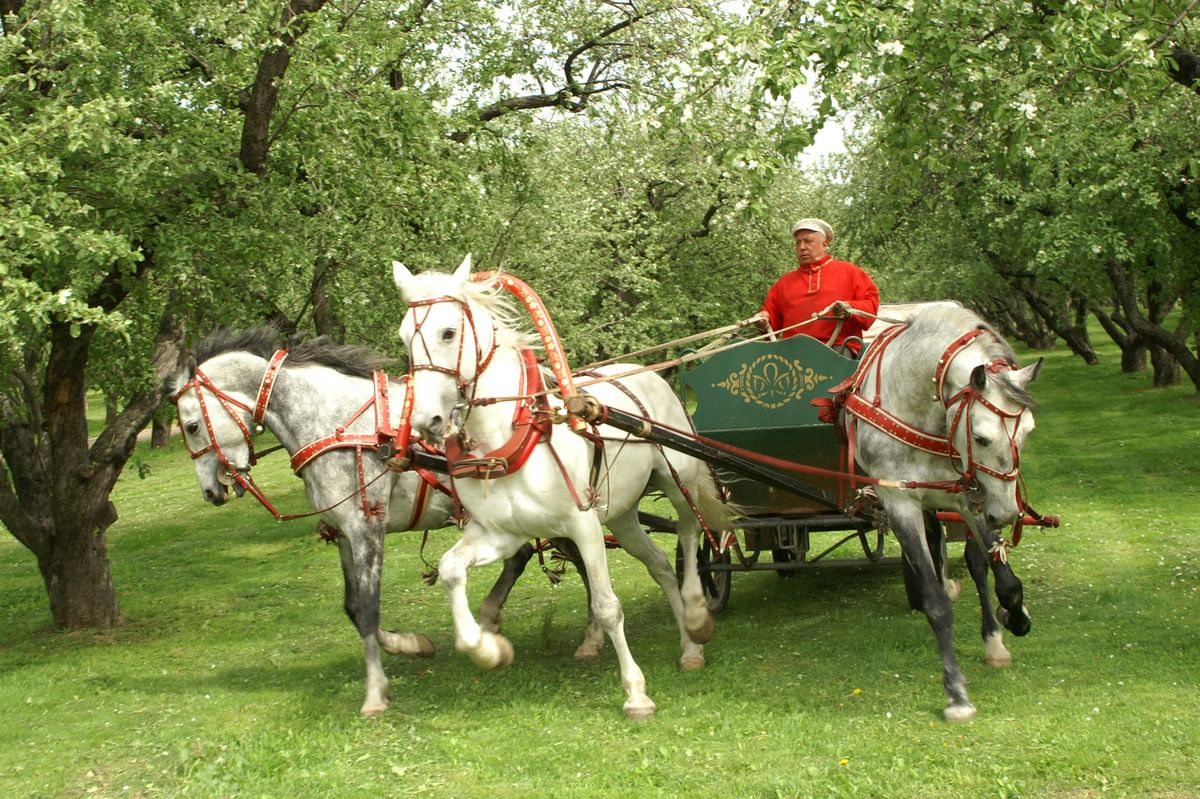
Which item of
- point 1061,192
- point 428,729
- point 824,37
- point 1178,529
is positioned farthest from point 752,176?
point 1061,192

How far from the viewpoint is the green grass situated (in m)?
6.22

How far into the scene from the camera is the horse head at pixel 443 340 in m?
6.67

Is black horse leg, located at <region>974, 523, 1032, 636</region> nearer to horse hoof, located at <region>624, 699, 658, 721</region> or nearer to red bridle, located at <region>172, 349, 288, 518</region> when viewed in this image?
horse hoof, located at <region>624, 699, 658, 721</region>

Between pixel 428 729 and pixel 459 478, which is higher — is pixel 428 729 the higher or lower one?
the lower one

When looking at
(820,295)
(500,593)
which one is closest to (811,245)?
(820,295)

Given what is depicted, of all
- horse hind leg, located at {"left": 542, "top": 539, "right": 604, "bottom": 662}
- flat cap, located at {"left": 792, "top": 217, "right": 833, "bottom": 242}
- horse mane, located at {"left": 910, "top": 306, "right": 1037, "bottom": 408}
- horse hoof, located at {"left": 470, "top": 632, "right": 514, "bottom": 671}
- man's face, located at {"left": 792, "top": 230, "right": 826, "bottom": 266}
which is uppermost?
flat cap, located at {"left": 792, "top": 217, "right": 833, "bottom": 242}

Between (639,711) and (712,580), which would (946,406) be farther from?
(712,580)

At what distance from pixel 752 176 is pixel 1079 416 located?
69.2ft

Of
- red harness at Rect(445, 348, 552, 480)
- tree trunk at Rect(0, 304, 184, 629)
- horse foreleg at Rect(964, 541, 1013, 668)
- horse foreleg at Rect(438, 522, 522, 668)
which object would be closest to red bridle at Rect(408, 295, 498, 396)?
red harness at Rect(445, 348, 552, 480)

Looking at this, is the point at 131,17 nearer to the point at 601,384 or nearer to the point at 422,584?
the point at 601,384

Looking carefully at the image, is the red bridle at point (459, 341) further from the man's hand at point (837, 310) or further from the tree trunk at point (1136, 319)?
the tree trunk at point (1136, 319)

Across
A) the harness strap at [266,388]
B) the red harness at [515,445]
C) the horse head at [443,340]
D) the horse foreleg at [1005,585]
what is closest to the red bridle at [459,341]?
the horse head at [443,340]

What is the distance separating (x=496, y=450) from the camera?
7.23 meters

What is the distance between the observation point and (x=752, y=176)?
8.14 metres
